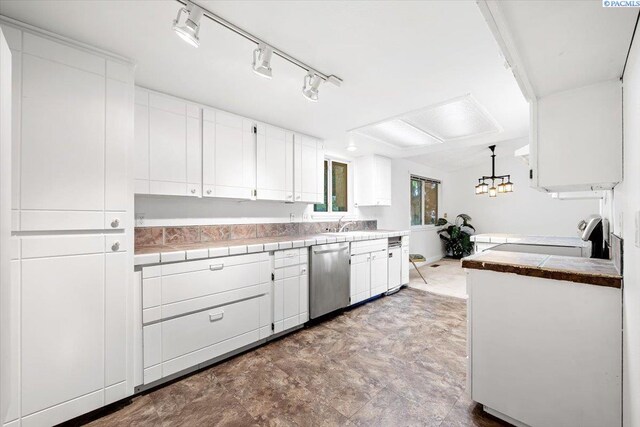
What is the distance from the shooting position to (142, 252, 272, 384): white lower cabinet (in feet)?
6.05

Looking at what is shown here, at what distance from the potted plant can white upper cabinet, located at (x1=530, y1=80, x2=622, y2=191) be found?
218 inches

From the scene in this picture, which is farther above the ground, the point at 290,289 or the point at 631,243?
the point at 631,243

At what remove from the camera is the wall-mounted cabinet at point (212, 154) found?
213cm

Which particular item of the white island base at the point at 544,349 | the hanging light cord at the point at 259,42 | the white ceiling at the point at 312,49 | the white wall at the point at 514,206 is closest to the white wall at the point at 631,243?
the white island base at the point at 544,349

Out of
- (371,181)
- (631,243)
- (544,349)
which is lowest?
(544,349)

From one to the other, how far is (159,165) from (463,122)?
325cm

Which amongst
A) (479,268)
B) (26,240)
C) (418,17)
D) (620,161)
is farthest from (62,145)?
(620,161)

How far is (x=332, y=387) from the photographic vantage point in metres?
1.88

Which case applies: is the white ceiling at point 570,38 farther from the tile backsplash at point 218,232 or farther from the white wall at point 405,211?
the white wall at point 405,211

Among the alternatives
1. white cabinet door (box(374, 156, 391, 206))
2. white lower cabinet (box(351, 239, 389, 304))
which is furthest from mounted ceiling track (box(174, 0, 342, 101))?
white cabinet door (box(374, 156, 391, 206))

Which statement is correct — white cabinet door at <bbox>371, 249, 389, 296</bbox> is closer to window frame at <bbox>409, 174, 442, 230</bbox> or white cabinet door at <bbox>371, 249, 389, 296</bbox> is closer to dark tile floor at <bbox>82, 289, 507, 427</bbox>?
dark tile floor at <bbox>82, 289, 507, 427</bbox>

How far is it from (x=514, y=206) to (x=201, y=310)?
7.23m

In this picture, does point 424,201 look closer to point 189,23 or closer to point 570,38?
point 570,38

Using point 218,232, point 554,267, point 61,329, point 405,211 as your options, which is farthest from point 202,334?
point 405,211
